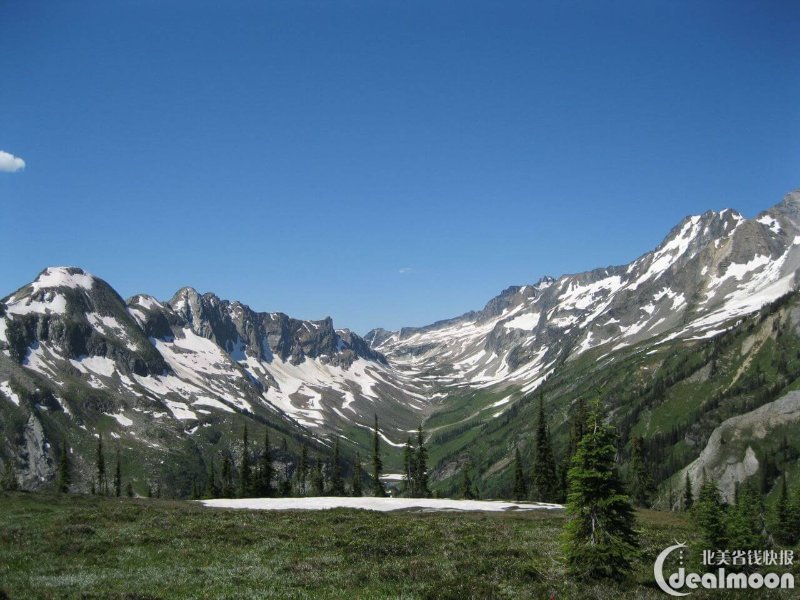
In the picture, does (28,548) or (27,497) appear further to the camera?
(27,497)

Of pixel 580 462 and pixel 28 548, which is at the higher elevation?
pixel 580 462

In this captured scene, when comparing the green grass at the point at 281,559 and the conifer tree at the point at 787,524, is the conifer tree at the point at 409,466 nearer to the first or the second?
the conifer tree at the point at 787,524

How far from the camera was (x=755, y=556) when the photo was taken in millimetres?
28469

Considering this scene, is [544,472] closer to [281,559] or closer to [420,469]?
[420,469]

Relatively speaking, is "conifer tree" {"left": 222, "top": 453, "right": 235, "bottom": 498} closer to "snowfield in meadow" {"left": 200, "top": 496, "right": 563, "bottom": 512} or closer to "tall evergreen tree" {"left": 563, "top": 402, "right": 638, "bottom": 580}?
"snowfield in meadow" {"left": 200, "top": 496, "right": 563, "bottom": 512}

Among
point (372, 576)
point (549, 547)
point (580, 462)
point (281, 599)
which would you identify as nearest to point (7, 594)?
point (281, 599)

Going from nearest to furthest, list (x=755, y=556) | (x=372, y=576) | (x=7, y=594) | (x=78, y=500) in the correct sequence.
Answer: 1. (x=7, y=594)
2. (x=372, y=576)
3. (x=755, y=556)
4. (x=78, y=500)

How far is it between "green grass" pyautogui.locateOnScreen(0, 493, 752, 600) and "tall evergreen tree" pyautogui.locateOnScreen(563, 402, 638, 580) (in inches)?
38.2

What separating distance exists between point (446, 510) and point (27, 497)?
41.9m

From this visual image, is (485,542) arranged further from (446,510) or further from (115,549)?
(446,510)

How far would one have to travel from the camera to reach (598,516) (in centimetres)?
2611

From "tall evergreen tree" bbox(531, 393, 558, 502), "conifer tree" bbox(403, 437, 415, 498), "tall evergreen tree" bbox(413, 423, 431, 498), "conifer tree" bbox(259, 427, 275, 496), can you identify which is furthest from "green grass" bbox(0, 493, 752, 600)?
"conifer tree" bbox(403, 437, 415, 498)

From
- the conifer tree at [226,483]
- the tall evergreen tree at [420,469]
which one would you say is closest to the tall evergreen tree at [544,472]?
the tall evergreen tree at [420,469]

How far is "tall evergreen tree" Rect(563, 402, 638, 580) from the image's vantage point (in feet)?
83.8
